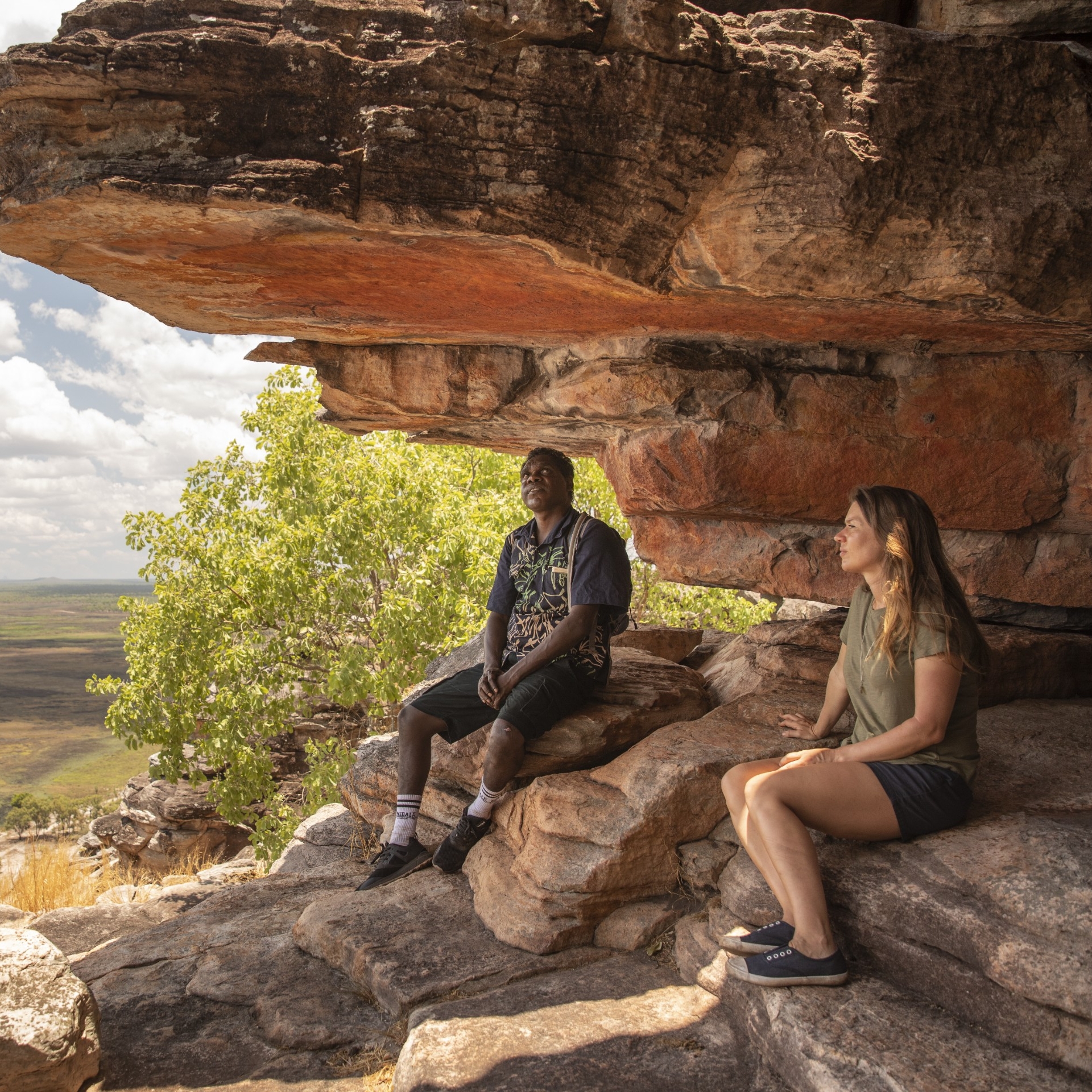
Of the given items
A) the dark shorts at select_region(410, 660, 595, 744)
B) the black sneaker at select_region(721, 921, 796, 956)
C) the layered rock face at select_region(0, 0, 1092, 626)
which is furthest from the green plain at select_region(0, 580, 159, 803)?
the black sneaker at select_region(721, 921, 796, 956)

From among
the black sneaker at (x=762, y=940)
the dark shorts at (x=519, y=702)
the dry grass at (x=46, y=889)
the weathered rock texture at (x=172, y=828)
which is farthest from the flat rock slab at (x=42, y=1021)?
the weathered rock texture at (x=172, y=828)

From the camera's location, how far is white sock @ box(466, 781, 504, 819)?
15.5ft

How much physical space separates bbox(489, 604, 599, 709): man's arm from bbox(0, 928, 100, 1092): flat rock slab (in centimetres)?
245

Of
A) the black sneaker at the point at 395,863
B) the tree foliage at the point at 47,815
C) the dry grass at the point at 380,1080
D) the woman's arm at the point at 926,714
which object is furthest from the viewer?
the tree foliage at the point at 47,815

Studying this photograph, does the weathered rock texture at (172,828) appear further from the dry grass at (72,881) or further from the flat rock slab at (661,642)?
the flat rock slab at (661,642)

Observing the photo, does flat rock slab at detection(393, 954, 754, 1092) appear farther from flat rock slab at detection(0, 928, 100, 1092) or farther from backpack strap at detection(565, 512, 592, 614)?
backpack strap at detection(565, 512, 592, 614)

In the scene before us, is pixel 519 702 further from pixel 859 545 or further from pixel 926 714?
pixel 926 714

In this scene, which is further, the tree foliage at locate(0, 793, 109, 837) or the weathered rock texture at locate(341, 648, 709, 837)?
the tree foliage at locate(0, 793, 109, 837)

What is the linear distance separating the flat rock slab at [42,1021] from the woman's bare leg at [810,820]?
117 inches

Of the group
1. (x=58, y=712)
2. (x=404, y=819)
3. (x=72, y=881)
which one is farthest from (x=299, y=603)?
(x=58, y=712)

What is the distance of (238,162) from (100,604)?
11862 cm

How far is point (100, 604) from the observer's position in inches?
4242

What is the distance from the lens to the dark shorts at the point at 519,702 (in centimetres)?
462

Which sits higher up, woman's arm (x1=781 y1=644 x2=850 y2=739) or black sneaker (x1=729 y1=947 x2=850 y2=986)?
woman's arm (x1=781 y1=644 x2=850 y2=739)
